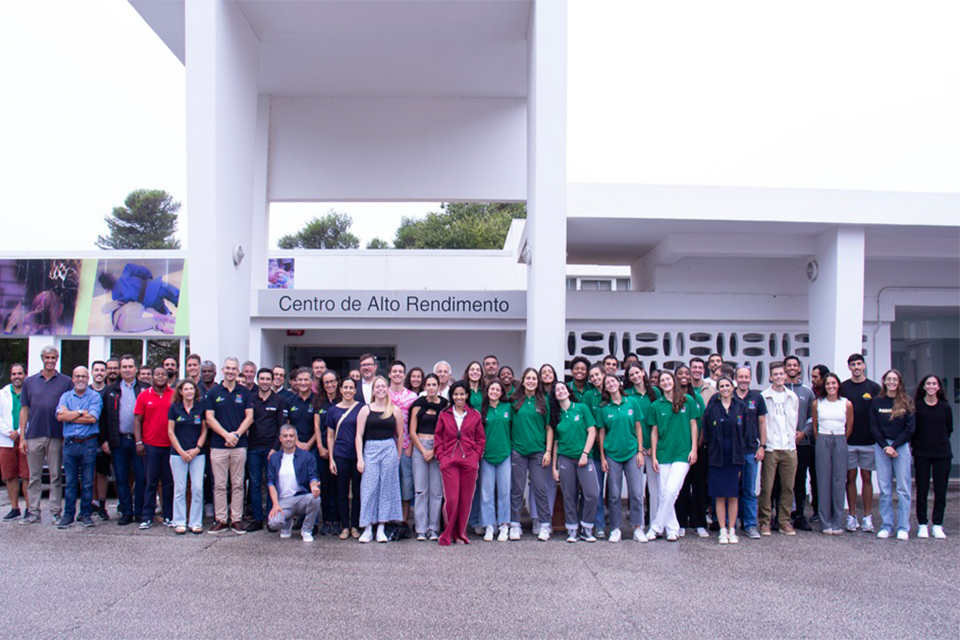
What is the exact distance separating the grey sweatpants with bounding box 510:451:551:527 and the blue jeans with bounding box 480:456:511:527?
7cm

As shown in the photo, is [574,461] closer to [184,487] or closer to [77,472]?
[184,487]

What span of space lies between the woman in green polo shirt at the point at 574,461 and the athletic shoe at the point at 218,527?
3.43 metres

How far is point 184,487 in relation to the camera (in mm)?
8445

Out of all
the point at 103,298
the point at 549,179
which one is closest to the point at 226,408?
the point at 549,179

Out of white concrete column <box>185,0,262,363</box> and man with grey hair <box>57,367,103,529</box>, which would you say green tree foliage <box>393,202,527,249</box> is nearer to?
white concrete column <box>185,0,262,363</box>

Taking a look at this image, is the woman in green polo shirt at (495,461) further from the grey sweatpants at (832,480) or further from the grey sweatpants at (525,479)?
the grey sweatpants at (832,480)

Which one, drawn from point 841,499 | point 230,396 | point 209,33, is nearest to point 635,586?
point 841,499

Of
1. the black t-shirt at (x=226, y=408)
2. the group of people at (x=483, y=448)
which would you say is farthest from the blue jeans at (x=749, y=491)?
the black t-shirt at (x=226, y=408)

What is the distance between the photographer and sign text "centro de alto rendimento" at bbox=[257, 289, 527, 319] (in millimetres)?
12383

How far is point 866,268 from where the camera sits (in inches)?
512

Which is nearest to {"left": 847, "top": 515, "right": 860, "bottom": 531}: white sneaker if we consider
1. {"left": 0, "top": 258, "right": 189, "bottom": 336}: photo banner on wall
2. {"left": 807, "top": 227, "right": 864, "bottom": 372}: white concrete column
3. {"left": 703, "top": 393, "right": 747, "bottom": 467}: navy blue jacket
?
Result: {"left": 703, "top": 393, "right": 747, "bottom": 467}: navy blue jacket

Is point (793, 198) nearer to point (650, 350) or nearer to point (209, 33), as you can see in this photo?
point (650, 350)

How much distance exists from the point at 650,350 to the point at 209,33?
25.5 ft

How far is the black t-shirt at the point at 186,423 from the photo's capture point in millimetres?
8383
